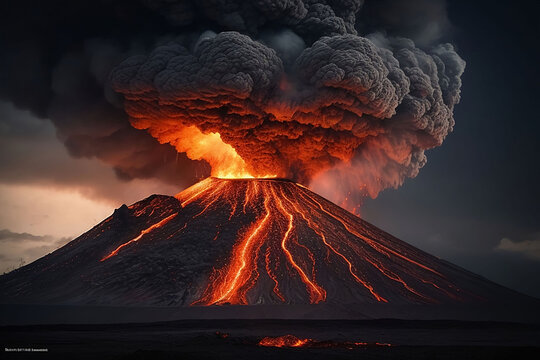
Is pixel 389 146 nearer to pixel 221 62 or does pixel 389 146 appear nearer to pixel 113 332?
pixel 221 62

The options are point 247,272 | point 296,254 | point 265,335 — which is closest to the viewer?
point 265,335

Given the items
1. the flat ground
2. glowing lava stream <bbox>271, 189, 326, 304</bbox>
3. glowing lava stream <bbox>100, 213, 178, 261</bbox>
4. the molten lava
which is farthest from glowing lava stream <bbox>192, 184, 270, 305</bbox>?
glowing lava stream <bbox>100, 213, 178, 261</bbox>

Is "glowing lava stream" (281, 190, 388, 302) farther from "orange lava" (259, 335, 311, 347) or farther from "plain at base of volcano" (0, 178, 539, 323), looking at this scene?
"orange lava" (259, 335, 311, 347)

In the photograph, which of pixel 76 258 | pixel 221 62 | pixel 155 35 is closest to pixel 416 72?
pixel 221 62

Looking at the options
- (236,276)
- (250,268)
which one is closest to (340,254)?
(250,268)

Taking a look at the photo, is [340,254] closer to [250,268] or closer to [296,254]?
[296,254]
